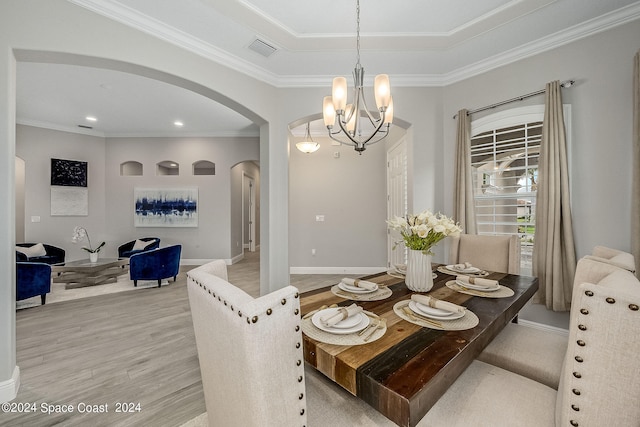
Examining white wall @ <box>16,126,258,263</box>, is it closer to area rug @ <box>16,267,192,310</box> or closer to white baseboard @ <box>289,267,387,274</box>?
area rug @ <box>16,267,192,310</box>

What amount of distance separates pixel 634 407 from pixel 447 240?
2591 millimetres

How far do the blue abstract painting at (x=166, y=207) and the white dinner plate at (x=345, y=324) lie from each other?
5588mm

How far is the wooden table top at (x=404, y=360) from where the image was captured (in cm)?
71

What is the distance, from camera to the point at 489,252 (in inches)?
86.9

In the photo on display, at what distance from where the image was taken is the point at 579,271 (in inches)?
44.5

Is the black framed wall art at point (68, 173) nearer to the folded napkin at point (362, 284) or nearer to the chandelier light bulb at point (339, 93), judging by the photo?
the chandelier light bulb at point (339, 93)

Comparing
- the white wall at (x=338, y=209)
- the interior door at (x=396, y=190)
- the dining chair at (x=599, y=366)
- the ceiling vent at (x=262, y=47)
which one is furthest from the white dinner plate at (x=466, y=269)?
the white wall at (x=338, y=209)

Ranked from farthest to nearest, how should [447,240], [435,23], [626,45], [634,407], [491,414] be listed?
[447,240], [435,23], [626,45], [491,414], [634,407]

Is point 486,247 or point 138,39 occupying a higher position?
point 138,39

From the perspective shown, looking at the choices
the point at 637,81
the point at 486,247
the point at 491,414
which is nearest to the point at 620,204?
the point at 637,81

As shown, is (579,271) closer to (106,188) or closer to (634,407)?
(634,407)

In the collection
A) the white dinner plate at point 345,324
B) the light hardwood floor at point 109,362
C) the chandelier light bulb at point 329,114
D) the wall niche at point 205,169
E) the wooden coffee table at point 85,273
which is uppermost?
the wall niche at point 205,169

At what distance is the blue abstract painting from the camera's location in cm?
584

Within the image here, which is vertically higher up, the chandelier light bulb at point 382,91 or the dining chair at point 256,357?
the chandelier light bulb at point 382,91
